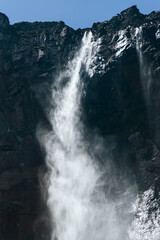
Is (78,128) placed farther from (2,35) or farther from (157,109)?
(2,35)

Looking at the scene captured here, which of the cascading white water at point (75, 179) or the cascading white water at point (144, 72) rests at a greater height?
the cascading white water at point (144, 72)

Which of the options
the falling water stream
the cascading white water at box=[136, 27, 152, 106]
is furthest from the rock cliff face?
the falling water stream

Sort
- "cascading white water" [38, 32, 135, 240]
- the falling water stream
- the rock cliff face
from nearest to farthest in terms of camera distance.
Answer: the falling water stream
"cascading white water" [38, 32, 135, 240]
the rock cliff face

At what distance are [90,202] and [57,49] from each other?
2051 centimetres

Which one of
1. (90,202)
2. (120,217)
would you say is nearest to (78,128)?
(90,202)

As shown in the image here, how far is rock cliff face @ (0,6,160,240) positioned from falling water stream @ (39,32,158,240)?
1193mm

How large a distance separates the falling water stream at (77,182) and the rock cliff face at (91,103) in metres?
1.19

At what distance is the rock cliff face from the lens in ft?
107

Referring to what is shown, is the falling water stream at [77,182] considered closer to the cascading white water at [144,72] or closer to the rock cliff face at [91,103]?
the rock cliff face at [91,103]

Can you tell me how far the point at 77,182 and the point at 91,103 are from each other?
869 centimetres

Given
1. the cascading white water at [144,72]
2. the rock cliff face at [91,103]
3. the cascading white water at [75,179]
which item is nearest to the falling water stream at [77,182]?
the cascading white water at [75,179]

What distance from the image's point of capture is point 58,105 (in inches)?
1574

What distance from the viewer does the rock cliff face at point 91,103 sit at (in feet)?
107

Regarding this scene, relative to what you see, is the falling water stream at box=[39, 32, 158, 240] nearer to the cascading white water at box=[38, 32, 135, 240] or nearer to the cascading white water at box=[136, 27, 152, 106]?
the cascading white water at box=[38, 32, 135, 240]
